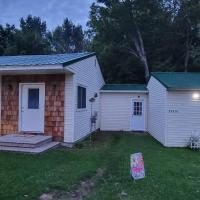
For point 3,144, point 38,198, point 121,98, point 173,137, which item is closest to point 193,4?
point 121,98

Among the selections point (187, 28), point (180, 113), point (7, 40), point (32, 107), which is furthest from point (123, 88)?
point (7, 40)

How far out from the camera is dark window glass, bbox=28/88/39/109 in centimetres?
1156

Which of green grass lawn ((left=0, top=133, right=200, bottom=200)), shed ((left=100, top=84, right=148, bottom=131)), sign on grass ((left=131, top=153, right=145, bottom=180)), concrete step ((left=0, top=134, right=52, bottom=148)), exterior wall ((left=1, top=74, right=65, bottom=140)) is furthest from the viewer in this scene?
shed ((left=100, top=84, right=148, bottom=131))

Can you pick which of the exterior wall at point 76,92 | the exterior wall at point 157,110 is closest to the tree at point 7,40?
the exterior wall at point 76,92

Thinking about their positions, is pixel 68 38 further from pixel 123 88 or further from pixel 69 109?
pixel 69 109

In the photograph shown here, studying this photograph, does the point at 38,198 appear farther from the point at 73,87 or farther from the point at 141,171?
the point at 73,87

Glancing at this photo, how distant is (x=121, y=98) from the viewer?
699 inches

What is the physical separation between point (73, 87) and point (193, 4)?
19.9 meters

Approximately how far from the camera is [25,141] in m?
9.95

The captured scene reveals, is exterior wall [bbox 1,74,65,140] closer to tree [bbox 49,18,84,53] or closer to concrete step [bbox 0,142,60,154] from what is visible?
concrete step [bbox 0,142,60,154]

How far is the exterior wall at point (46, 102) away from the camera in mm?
11195

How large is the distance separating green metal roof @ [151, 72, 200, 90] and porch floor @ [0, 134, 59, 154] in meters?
5.03

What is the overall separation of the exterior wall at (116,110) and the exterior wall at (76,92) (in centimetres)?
141

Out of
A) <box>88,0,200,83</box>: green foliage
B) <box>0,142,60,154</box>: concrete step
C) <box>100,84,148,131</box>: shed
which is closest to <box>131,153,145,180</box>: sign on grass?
<box>0,142,60,154</box>: concrete step
